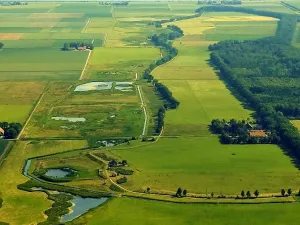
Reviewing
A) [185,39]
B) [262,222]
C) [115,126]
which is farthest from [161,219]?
[185,39]

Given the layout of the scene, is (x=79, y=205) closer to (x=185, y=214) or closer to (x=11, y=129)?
(x=185, y=214)

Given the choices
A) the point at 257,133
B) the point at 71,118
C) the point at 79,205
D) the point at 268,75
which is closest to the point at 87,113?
the point at 71,118

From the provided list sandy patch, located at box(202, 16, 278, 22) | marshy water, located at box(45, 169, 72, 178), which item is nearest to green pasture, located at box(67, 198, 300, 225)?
marshy water, located at box(45, 169, 72, 178)

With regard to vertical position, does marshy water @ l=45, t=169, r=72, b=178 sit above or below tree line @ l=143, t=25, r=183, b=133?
above

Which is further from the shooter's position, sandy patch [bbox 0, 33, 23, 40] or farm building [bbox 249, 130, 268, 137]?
sandy patch [bbox 0, 33, 23, 40]

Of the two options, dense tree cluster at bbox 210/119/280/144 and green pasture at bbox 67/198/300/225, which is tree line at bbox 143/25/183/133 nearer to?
dense tree cluster at bbox 210/119/280/144
